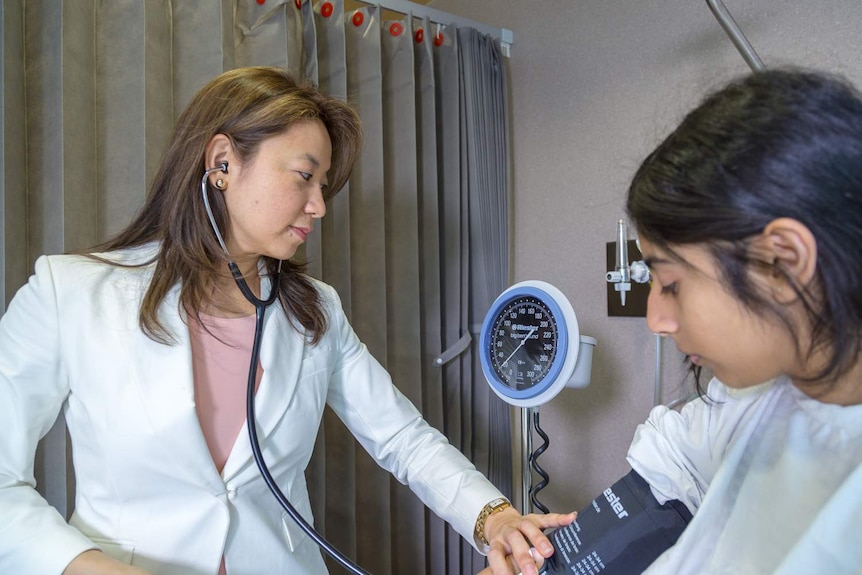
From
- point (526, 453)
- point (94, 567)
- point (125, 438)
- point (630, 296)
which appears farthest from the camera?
point (630, 296)

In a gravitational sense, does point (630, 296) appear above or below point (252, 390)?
above

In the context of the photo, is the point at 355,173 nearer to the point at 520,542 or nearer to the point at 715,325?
the point at 520,542

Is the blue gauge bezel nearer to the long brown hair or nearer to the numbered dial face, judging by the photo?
the numbered dial face

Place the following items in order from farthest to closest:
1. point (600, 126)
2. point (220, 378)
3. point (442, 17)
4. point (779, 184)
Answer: point (442, 17) → point (600, 126) → point (220, 378) → point (779, 184)

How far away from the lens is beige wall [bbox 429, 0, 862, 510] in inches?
46.0

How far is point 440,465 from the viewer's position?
1.00 m

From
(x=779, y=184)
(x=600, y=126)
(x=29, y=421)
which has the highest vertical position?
(x=600, y=126)

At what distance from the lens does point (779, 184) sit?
1.57 ft

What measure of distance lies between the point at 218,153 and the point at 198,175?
0.17ft

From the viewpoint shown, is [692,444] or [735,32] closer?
[692,444]

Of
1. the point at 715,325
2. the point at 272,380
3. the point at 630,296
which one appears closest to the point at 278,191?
the point at 272,380

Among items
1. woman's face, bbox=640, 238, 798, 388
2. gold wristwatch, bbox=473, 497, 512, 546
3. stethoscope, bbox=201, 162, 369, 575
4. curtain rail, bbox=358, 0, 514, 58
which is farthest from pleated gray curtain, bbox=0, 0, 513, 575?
woman's face, bbox=640, 238, 798, 388

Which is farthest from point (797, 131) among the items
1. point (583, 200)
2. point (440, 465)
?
point (583, 200)

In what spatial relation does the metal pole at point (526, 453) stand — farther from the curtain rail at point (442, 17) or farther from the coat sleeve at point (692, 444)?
the curtain rail at point (442, 17)
